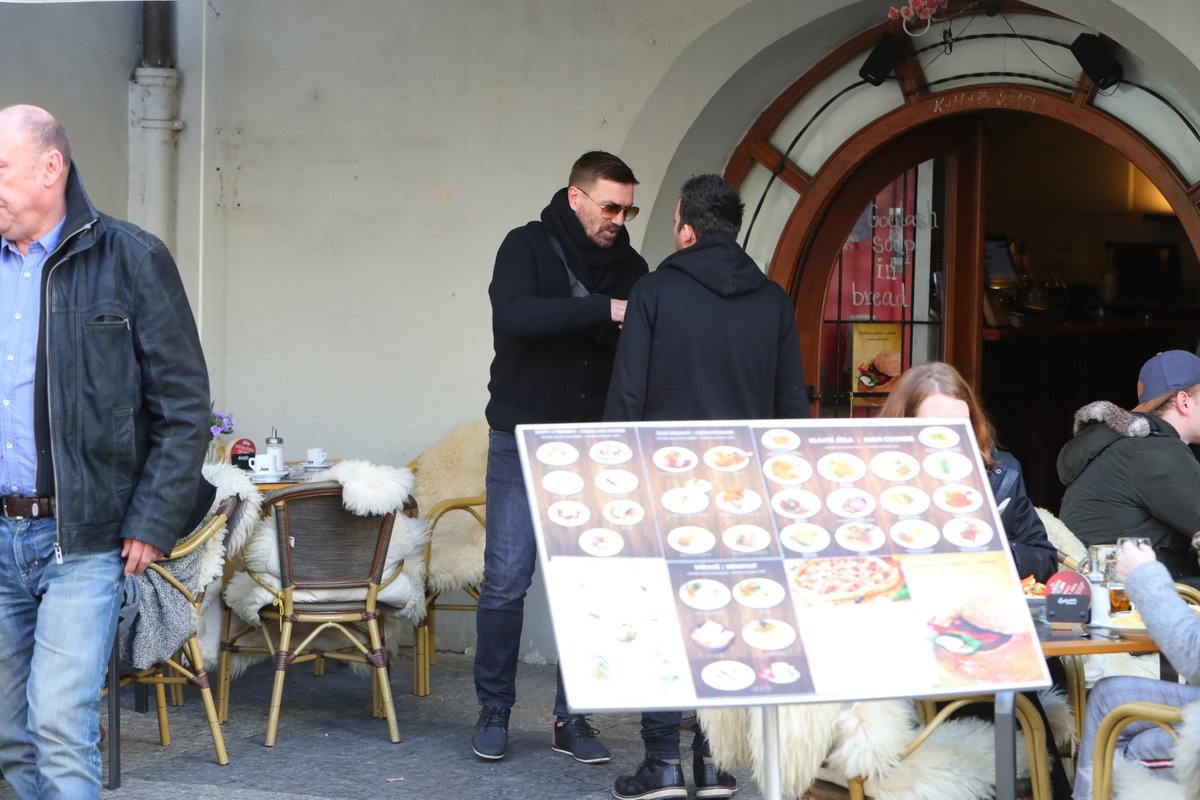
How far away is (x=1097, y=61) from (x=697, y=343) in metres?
2.39

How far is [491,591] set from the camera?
5.14m

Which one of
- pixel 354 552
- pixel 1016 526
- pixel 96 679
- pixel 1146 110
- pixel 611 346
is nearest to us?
pixel 96 679

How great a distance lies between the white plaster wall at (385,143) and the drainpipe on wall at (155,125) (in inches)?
2.7

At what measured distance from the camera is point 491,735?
5.16 m

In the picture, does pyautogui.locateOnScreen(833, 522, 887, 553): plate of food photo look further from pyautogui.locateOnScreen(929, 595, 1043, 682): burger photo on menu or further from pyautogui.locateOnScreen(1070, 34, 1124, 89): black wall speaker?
pyautogui.locateOnScreen(1070, 34, 1124, 89): black wall speaker

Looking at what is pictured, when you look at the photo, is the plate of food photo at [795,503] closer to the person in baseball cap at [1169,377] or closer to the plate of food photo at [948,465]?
the plate of food photo at [948,465]

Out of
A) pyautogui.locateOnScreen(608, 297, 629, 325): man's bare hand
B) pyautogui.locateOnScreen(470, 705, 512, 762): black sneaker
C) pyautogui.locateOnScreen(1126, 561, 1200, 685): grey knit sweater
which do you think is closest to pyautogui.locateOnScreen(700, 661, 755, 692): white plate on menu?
pyautogui.locateOnScreen(1126, 561, 1200, 685): grey knit sweater

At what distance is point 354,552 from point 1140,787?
9.72 ft

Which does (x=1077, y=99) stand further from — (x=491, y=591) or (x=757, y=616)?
(x=757, y=616)

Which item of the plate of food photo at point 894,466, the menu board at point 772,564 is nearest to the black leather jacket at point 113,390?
the menu board at point 772,564

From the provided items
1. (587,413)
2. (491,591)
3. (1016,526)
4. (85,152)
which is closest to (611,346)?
(587,413)

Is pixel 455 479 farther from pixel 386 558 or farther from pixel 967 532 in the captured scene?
pixel 967 532

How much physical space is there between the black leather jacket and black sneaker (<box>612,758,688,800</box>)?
5.81 feet

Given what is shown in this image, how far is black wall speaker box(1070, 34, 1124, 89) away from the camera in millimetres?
5832
